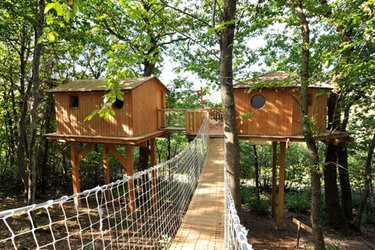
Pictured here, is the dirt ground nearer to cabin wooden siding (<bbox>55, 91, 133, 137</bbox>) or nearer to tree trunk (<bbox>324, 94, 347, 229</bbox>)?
tree trunk (<bbox>324, 94, 347, 229</bbox>)

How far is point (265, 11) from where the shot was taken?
19.5 feet

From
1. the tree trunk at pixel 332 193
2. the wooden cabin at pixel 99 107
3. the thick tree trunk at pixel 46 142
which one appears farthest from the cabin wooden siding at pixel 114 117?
the tree trunk at pixel 332 193

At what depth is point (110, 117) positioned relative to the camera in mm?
8758

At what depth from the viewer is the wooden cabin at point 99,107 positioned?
8.72 metres

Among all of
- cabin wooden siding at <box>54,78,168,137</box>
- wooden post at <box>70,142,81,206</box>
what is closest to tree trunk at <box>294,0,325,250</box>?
cabin wooden siding at <box>54,78,168,137</box>

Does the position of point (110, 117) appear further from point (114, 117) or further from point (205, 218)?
point (205, 218)

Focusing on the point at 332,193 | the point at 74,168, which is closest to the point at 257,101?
the point at 332,193

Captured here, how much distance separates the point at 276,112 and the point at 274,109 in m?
0.11

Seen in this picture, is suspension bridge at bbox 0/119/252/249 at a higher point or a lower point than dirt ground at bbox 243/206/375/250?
higher

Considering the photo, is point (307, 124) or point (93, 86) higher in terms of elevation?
point (93, 86)

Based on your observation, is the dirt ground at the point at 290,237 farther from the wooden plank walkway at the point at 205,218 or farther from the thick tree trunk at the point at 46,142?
the thick tree trunk at the point at 46,142

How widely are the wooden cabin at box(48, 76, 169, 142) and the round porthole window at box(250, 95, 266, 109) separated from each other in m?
3.62

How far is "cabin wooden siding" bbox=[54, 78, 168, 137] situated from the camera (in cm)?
871

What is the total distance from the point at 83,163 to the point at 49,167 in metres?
1.53
